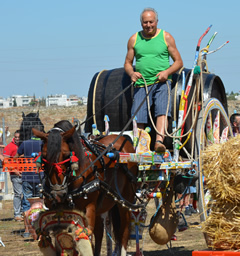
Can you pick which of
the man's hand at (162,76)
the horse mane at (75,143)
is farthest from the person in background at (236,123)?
the horse mane at (75,143)

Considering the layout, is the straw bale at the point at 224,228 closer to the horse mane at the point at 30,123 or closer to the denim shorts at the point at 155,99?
the denim shorts at the point at 155,99

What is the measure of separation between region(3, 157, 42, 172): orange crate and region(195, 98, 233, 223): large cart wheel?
3337 mm

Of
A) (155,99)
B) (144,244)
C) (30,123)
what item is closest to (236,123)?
(144,244)

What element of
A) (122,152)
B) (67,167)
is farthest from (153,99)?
(67,167)

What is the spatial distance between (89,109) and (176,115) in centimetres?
148

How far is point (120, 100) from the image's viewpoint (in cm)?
902

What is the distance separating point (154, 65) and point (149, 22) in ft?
1.94

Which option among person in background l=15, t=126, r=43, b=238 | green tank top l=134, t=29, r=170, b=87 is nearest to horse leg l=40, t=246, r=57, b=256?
green tank top l=134, t=29, r=170, b=87

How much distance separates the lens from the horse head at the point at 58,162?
6.32 metres

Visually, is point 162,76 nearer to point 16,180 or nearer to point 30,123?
point 30,123

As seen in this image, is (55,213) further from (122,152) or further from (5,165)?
(5,165)

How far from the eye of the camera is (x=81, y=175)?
6.69 m

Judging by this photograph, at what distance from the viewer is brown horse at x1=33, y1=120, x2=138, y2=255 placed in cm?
636

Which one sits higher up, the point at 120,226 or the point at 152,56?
the point at 152,56
